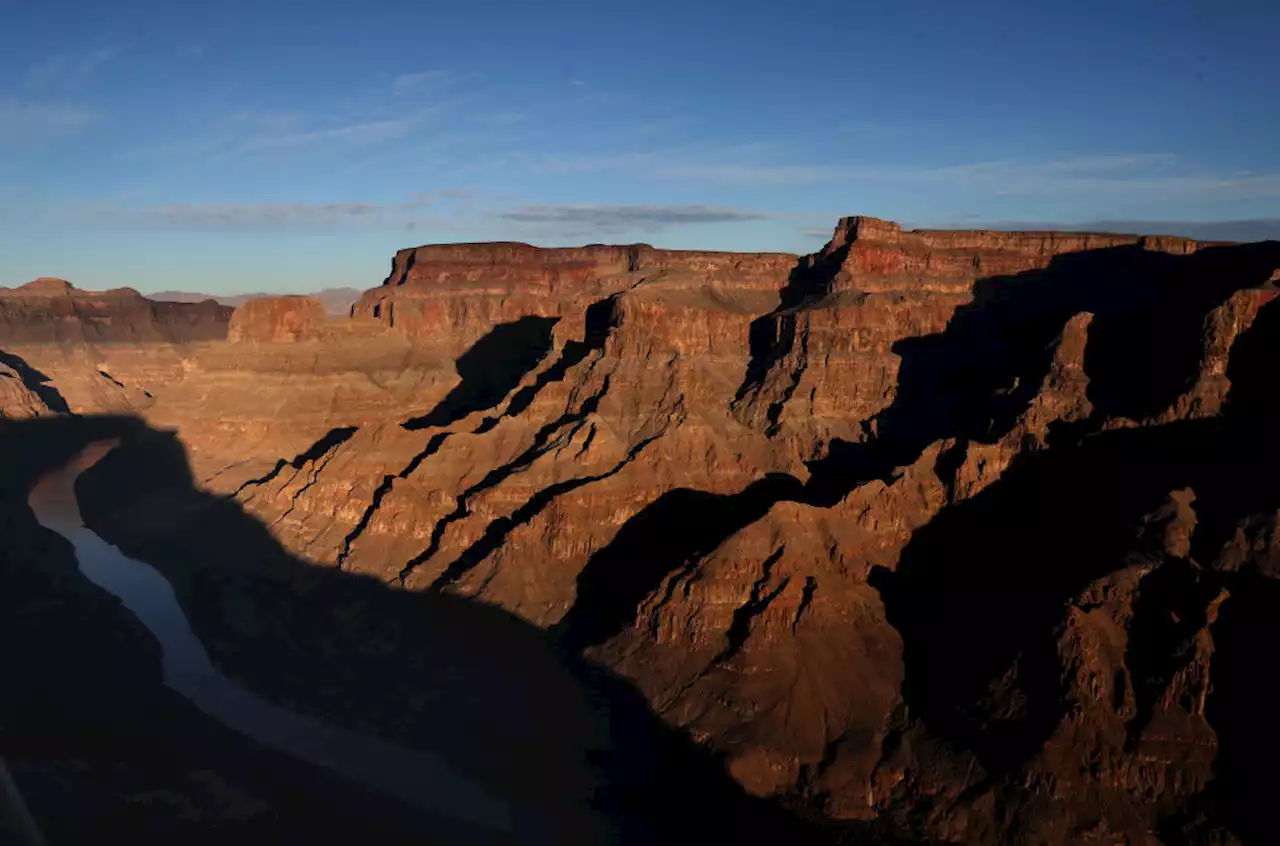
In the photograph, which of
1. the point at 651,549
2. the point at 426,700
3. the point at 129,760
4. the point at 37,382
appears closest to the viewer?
the point at 129,760

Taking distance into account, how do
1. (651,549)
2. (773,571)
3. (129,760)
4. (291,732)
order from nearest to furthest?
1. (129,760)
2. (291,732)
3. (773,571)
4. (651,549)

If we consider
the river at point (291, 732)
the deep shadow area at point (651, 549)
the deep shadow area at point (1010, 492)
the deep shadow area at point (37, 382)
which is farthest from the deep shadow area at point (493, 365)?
the deep shadow area at point (37, 382)

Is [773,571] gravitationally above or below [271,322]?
below

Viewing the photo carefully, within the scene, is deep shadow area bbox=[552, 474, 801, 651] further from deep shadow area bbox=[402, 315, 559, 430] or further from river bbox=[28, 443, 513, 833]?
deep shadow area bbox=[402, 315, 559, 430]

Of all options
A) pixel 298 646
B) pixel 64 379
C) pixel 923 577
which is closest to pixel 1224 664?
pixel 923 577

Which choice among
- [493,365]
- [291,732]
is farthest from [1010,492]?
[493,365]

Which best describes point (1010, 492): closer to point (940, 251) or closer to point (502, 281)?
point (940, 251)

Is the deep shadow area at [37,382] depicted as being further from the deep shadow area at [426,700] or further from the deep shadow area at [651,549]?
the deep shadow area at [651,549]

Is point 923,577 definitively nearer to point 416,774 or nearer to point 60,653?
point 416,774
